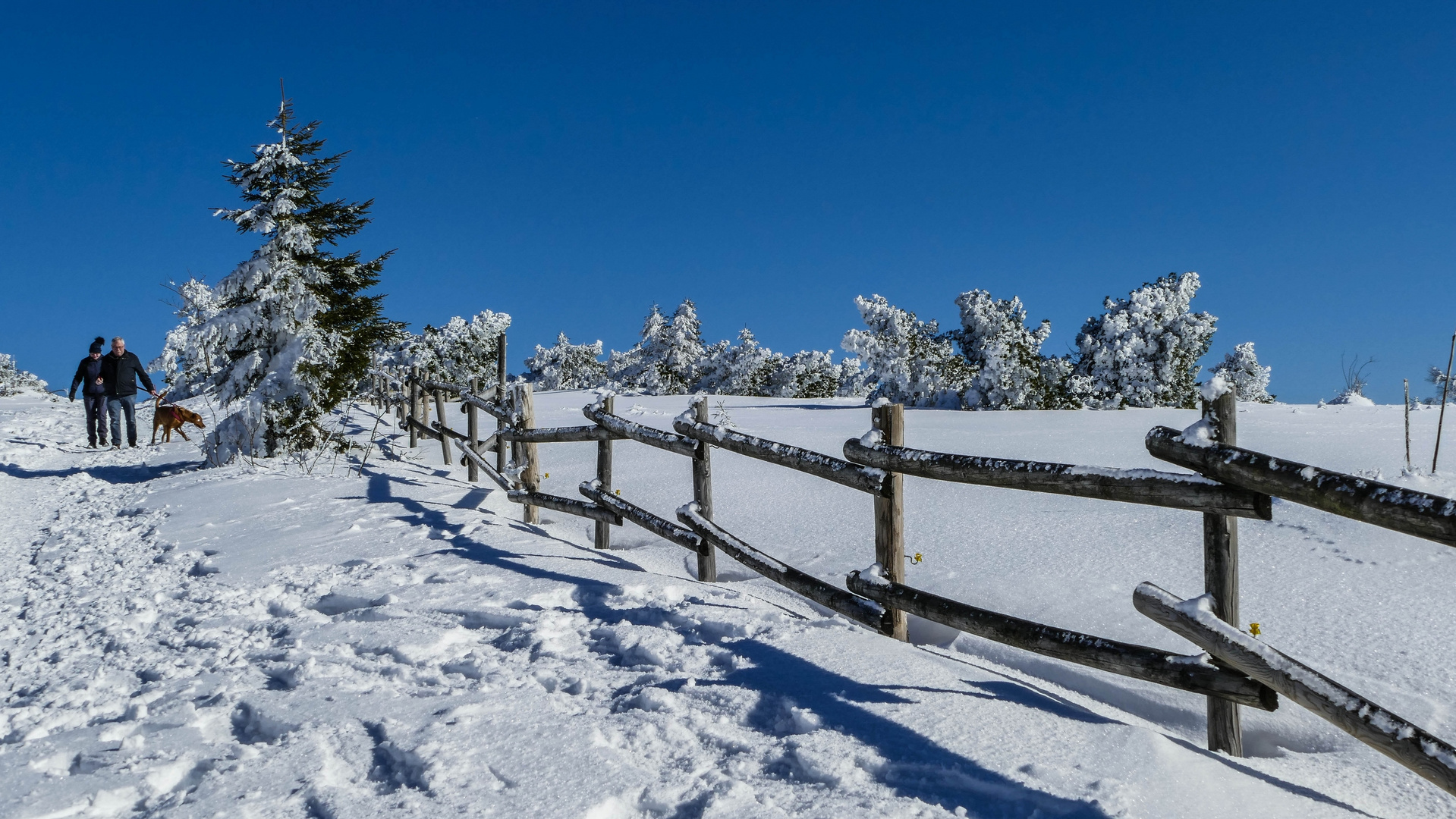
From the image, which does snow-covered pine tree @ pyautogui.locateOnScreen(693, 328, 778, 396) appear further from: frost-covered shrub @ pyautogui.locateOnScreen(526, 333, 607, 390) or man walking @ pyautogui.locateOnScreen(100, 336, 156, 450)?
man walking @ pyautogui.locateOnScreen(100, 336, 156, 450)

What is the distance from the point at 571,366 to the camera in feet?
228

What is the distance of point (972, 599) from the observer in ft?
17.8

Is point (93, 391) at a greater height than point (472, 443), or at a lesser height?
greater

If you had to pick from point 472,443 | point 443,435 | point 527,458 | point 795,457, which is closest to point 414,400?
point 443,435

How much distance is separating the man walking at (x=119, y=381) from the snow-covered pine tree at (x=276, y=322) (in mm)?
2089

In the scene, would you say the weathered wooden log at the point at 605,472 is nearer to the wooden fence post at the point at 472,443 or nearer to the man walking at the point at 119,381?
the wooden fence post at the point at 472,443

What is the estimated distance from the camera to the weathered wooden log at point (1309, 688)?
2293mm

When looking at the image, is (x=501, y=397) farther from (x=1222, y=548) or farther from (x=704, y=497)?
(x=1222, y=548)

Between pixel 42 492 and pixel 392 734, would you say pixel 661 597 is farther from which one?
pixel 42 492

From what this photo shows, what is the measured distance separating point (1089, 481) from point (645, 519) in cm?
386

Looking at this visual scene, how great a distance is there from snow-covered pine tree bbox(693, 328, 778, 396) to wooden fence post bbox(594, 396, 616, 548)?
4799 cm

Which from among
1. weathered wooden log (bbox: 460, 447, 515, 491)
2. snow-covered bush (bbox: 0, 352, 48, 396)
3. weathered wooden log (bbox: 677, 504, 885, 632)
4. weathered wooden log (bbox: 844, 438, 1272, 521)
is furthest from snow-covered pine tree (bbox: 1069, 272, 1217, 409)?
snow-covered bush (bbox: 0, 352, 48, 396)

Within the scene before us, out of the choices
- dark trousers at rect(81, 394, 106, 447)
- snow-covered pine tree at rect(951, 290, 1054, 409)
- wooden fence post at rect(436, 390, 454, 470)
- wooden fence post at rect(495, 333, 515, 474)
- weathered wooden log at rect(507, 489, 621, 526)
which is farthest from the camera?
snow-covered pine tree at rect(951, 290, 1054, 409)

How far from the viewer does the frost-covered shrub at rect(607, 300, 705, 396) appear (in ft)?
182
